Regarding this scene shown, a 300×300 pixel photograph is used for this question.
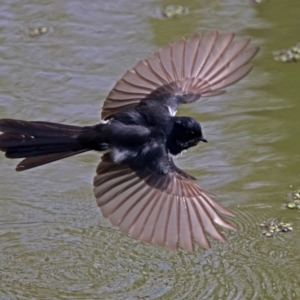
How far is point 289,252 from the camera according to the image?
225 inches

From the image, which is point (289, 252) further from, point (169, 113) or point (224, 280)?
point (169, 113)

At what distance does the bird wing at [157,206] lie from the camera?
482 centimetres

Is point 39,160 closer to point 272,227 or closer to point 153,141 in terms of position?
point 153,141

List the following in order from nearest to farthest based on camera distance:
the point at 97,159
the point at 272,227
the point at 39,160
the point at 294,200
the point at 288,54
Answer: the point at 39,160
the point at 272,227
the point at 294,200
the point at 97,159
the point at 288,54

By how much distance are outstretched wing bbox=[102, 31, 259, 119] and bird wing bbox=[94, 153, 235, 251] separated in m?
0.56

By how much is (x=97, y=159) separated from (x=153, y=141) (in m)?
1.30

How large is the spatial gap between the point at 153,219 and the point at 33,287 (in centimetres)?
97

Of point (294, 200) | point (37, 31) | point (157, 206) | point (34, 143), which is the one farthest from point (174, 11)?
point (157, 206)

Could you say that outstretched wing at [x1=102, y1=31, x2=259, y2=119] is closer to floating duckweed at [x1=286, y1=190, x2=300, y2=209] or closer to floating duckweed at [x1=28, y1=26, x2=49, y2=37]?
floating duckweed at [x1=286, y1=190, x2=300, y2=209]

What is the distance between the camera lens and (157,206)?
5.13 m

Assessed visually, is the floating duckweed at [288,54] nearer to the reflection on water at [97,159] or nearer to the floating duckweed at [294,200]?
the reflection on water at [97,159]

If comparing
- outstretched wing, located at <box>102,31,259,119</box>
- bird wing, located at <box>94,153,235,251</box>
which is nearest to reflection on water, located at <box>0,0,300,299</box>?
bird wing, located at <box>94,153,235,251</box>

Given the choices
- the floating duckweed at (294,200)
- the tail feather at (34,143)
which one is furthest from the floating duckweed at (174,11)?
the tail feather at (34,143)

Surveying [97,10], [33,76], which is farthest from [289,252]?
[97,10]
